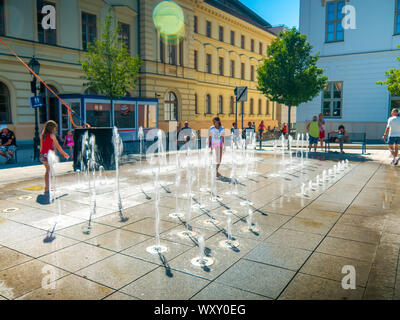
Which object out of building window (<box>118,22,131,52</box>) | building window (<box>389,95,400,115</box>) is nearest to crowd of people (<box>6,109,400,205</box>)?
building window (<box>389,95,400,115</box>)

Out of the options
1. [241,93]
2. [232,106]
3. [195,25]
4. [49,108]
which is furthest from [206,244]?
[232,106]

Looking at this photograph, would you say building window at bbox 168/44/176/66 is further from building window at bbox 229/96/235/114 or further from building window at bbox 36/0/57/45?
building window at bbox 229/96/235/114

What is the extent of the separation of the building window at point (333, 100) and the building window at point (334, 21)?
3403mm

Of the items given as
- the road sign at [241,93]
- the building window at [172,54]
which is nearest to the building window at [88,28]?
the building window at [172,54]

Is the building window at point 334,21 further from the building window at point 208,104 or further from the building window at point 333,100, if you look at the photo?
the building window at point 208,104

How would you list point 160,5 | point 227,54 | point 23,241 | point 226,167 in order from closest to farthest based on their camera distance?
point 23,241
point 226,167
point 160,5
point 227,54

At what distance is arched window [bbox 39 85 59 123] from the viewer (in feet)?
66.7

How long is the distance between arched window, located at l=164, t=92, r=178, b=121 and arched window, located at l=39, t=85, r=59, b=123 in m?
10.4

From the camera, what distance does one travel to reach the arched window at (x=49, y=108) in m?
20.3

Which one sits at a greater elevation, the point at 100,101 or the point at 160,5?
the point at 160,5
